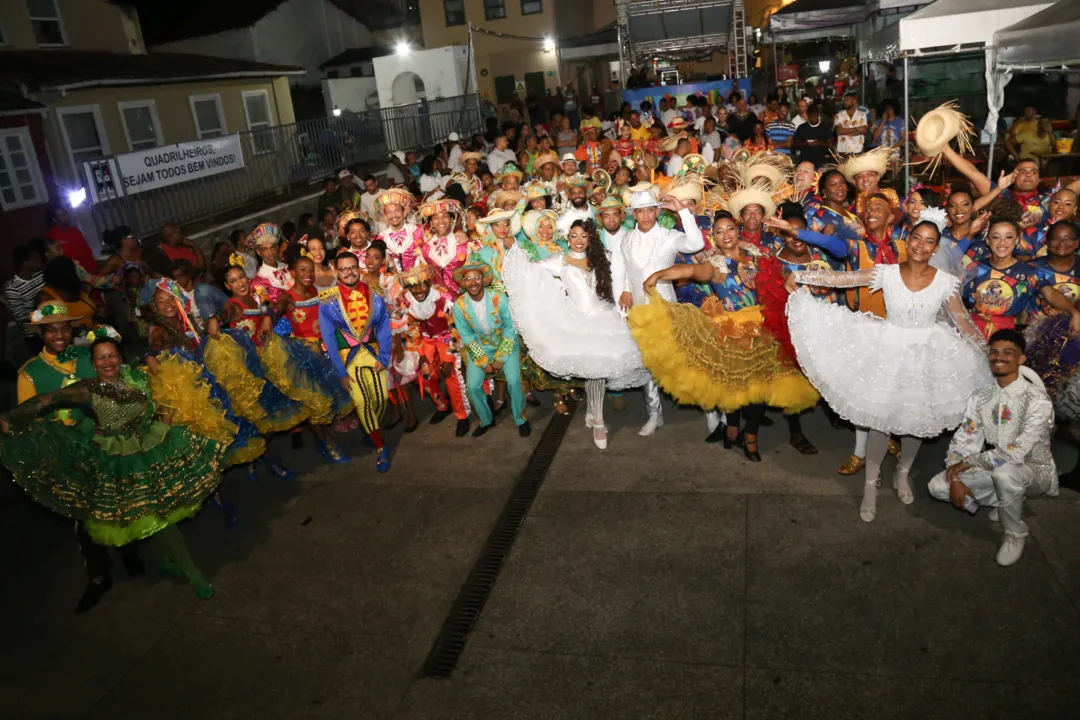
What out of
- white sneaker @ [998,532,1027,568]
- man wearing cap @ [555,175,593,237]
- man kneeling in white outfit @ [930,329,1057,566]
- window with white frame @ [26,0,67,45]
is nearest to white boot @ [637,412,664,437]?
man wearing cap @ [555,175,593,237]

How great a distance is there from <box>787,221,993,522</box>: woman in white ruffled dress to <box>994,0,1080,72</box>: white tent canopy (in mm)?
3108

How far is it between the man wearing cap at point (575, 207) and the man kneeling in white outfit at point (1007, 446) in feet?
11.2

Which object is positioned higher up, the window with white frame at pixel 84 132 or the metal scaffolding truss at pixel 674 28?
the metal scaffolding truss at pixel 674 28

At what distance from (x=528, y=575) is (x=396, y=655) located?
1.02m

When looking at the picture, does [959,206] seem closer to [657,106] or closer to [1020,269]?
[1020,269]

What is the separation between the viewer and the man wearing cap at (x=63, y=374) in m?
5.61

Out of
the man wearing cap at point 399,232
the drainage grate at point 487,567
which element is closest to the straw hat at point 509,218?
the man wearing cap at point 399,232

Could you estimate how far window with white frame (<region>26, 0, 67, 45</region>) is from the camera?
17375mm

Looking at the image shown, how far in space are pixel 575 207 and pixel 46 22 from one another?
16.2 meters

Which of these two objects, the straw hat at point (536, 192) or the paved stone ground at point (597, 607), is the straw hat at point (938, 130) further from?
the straw hat at point (536, 192)

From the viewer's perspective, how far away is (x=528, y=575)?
17.5ft

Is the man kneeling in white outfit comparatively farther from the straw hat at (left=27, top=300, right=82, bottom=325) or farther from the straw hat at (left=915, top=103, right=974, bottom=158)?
the straw hat at (left=27, top=300, right=82, bottom=325)

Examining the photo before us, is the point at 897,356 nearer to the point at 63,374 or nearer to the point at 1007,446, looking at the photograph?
A: the point at 1007,446

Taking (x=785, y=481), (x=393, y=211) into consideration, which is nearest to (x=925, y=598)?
(x=785, y=481)
